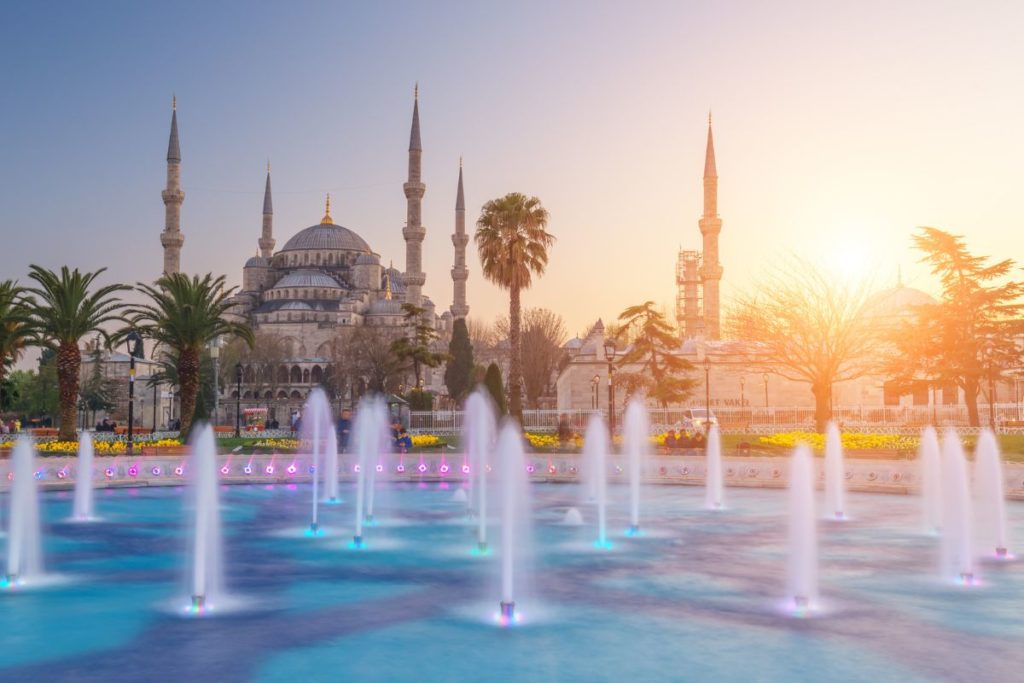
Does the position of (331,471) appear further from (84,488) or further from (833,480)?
(833,480)

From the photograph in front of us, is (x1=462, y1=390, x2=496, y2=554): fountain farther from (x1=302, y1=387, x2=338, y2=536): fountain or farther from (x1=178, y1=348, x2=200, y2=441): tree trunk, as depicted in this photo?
(x1=178, y1=348, x2=200, y2=441): tree trunk

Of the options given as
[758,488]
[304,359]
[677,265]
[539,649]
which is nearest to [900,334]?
[758,488]

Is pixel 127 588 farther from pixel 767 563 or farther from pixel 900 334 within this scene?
pixel 900 334

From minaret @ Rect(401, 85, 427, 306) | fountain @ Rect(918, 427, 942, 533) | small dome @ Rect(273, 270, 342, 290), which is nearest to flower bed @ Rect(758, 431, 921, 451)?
fountain @ Rect(918, 427, 942, 533)

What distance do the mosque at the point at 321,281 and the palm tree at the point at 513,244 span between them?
31.7 metres

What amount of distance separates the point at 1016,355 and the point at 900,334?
412cm

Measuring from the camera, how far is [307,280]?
86.6 metres

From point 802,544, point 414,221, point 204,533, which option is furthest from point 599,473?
point 414,221

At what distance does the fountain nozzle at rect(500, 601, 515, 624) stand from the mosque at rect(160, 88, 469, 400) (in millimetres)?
55896

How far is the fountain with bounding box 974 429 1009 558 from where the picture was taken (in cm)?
1090

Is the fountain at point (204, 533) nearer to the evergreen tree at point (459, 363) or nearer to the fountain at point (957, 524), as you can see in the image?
the fountain at point (957, 524)

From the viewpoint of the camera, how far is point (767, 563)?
1023cm

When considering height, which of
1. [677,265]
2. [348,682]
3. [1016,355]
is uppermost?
[677,265]

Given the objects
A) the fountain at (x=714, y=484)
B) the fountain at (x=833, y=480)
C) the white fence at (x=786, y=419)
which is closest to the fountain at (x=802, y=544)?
the fountain at (x=833, y=480)
